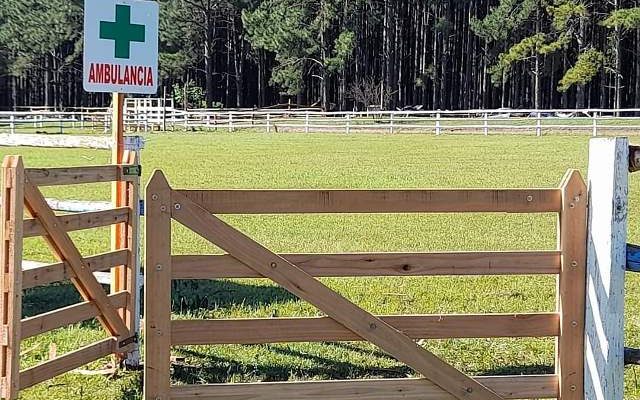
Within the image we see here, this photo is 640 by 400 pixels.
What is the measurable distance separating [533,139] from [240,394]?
1189 inches

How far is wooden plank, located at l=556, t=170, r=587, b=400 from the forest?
55.6 metres

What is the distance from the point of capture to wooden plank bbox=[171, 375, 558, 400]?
13.7 feet

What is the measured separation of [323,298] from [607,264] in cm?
126

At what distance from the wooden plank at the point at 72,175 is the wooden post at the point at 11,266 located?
0.56 ft

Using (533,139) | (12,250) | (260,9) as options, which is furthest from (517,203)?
(260,9)

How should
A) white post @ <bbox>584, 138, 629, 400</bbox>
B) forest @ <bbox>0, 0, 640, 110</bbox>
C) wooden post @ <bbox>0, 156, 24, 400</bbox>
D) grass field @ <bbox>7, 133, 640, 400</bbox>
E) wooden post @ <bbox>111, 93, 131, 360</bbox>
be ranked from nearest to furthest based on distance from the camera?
white post @ <bbox>584, 138, 629, 400</bbox> → wooden post @ <bbox>0, 156, 24, 400</bbox> → wooden post @ <bbox>111, 93, 131, 360</bbox> → grass field @ <bbox>7, 133, 640, 400</bbox> → forest @ <bbox>0, 0, 640, 110</bbox>

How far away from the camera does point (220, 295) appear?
8289mm

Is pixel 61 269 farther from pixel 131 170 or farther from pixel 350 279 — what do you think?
pixel 350 279

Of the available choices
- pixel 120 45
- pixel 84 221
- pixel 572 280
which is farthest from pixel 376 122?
pixel 572 280

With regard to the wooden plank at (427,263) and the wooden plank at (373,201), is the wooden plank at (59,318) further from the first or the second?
the wooden plank at (427,263)

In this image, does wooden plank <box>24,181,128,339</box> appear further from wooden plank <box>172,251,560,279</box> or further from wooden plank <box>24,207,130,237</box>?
wooden plank <box>172,251,560,279</box>

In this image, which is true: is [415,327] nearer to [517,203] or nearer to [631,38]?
[517,203]

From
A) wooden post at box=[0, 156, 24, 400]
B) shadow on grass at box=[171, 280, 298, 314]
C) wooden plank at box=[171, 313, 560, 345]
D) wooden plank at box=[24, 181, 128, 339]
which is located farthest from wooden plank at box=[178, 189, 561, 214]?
shadow on grass at box=[171, 280, 298, 314]

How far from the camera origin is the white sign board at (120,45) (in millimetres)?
5711
